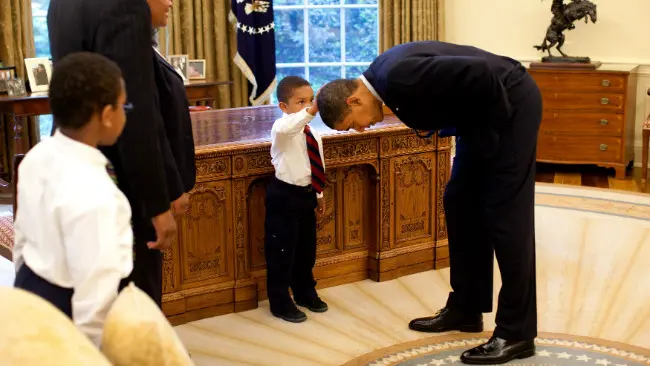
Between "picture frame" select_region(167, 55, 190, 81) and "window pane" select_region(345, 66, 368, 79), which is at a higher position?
"picture frame" select_region(167, 55, 190, 81)

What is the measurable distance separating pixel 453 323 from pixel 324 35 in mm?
4720

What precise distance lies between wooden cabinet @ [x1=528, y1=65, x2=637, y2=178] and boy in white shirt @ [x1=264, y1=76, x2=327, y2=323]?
12.3 feet

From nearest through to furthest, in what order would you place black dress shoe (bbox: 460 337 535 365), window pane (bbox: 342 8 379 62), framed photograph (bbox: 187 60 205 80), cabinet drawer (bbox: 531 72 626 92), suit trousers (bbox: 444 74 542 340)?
suit trousers (bbox: 444 74 542 340), black dress shoe (bbox: 460 337 535 365), cabinet drawer (bbox: 531 72 626 92), framed photograph (bbox: 187 60 205 80), window pane (bbox: 342 8 379 62)

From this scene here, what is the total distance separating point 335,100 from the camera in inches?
119

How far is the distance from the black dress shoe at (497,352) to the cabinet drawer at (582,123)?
3963 mm

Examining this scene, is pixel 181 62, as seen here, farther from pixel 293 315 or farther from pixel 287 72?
pixel 293 315

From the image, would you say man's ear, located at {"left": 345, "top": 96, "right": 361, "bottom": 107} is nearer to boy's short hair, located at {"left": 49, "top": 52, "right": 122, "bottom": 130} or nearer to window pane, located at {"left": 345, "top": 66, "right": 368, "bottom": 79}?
boy's short hair, located at {"left": 49, "top": 52, "right": 122, "bottom": 130}

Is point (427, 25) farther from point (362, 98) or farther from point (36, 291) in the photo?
point (36, 291)

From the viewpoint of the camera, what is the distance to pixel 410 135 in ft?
14.3

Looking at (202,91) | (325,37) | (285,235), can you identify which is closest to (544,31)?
(325,37)

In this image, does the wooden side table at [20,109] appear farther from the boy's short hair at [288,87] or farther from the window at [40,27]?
the boy's short hair at [288,87]

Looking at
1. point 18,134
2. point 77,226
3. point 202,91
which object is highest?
point 202,91

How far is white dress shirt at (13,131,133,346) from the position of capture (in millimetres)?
1761

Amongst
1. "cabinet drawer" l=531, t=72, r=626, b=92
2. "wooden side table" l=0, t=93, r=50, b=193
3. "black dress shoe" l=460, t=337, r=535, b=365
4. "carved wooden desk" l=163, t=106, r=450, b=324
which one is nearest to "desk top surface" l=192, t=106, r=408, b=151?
"carved wooden desk" l=163, t=106, r=450, b=324
